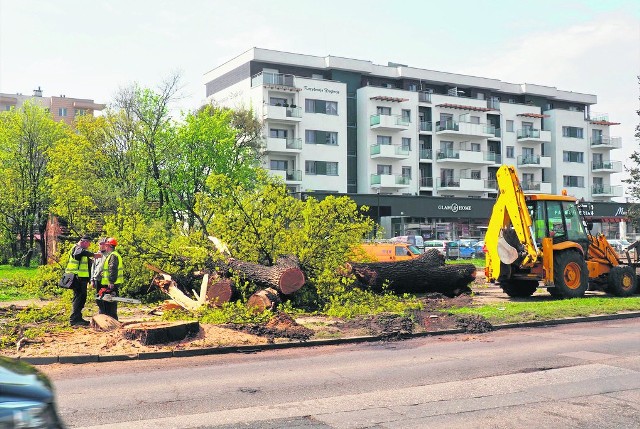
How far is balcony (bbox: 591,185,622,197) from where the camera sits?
3083 inches

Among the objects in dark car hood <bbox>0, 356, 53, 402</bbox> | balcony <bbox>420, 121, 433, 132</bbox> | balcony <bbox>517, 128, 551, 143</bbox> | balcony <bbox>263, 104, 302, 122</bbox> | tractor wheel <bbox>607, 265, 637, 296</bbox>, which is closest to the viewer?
dark car hood <bbox>0, 356, 53, 402</bbox>

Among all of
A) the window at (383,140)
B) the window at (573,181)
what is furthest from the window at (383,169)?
Answer: the window at (573,181)

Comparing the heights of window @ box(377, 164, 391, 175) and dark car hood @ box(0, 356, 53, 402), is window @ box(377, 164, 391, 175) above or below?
above

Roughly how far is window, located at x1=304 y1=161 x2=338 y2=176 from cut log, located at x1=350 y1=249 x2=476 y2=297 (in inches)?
1613

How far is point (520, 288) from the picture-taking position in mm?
20297

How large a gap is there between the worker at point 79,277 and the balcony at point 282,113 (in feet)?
148

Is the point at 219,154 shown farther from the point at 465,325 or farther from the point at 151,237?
the point at 465,325

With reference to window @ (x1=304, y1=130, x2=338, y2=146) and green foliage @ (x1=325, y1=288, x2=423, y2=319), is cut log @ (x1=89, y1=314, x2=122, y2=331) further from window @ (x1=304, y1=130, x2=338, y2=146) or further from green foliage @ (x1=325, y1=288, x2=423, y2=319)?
window @ (x1=304, y1=130, x2=338, y2=146)

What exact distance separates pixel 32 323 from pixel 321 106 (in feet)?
164

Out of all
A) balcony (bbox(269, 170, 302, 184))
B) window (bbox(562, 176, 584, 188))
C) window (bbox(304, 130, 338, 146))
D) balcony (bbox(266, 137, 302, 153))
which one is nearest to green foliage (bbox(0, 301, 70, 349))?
balcony (bbox(266, 137, 302, 153))

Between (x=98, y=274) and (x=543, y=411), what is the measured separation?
915 cm

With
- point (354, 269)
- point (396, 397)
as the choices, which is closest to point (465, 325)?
point (354, 269)

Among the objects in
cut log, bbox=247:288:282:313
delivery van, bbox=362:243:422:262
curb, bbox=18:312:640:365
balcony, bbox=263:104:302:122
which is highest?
balcony, bbox=263:104:302:122

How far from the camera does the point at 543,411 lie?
22.8 feet
